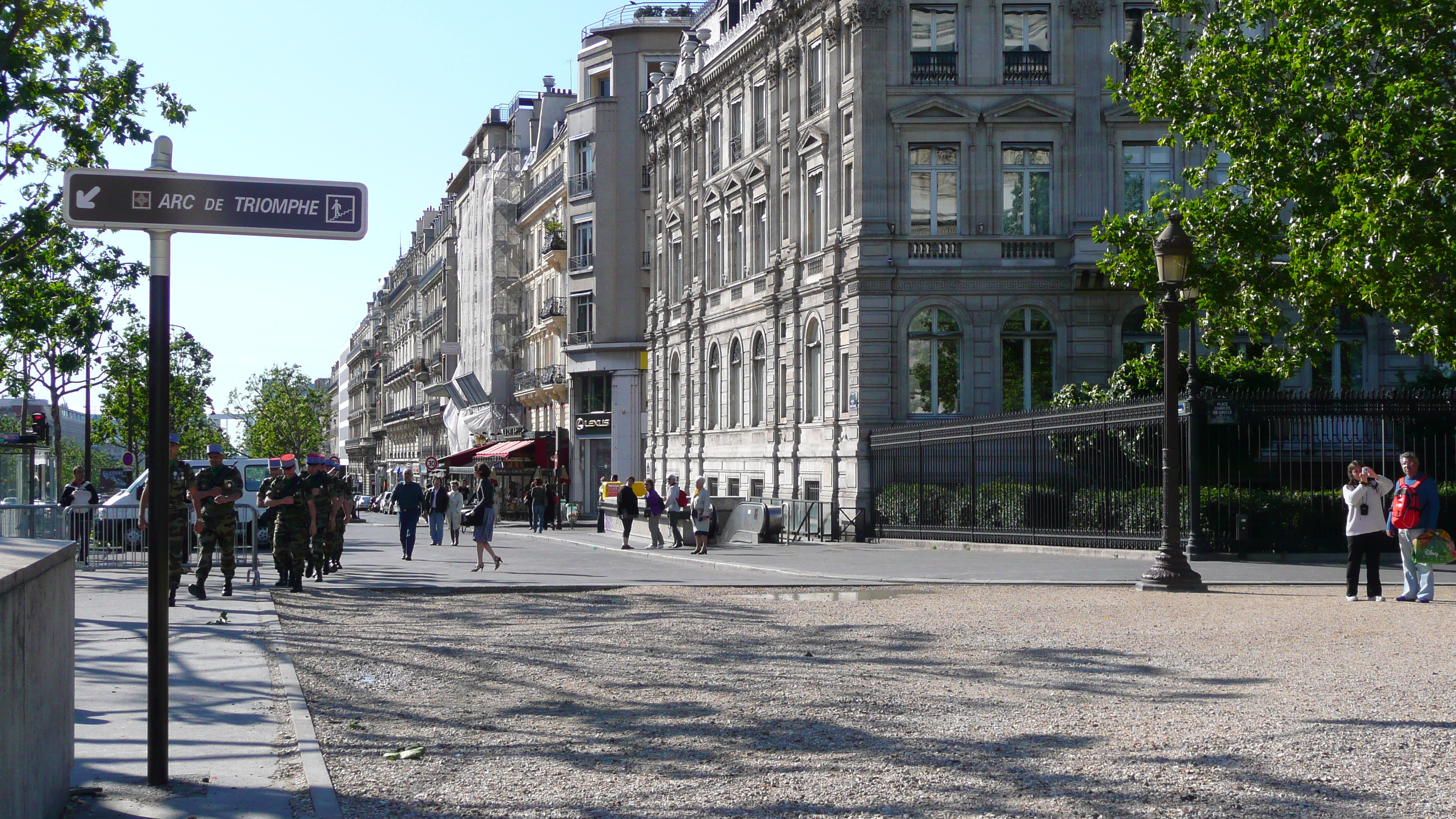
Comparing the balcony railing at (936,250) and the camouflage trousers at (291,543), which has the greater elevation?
the balcony railing at (936,250)

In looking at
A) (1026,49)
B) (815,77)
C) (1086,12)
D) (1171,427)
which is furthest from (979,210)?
(1171,427)


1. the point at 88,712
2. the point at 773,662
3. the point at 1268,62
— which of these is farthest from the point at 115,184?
the point at 1268,62

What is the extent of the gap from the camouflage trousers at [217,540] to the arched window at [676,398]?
33673mm

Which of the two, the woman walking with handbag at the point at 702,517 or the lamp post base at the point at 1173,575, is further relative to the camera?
the woman walking with handbag at the point at 702,517

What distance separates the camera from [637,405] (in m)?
58.4

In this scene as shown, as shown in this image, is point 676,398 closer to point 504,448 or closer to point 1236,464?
point 504,448

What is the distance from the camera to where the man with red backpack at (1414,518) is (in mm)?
16297

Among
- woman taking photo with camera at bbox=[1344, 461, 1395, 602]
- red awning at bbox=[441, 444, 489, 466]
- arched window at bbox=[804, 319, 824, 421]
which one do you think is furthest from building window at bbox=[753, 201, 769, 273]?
woman taking photo with camera at bbox=[1344, 461, 1395, 602]

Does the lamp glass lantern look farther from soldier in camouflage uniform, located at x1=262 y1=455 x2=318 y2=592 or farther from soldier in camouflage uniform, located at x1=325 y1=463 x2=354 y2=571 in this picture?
soldier in camouflage uniform, located at x1=325 y1=463 x2=354 y2=571

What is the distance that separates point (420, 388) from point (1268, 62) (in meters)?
90.1

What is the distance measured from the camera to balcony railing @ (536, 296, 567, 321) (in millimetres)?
63094

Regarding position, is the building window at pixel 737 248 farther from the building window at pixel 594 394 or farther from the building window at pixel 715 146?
the building window at pixel 594 394

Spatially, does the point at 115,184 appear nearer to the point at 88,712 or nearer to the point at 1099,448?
the point at 88,712

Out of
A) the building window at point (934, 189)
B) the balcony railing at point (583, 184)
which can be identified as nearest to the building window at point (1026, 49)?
the building window at point (934, 189)
